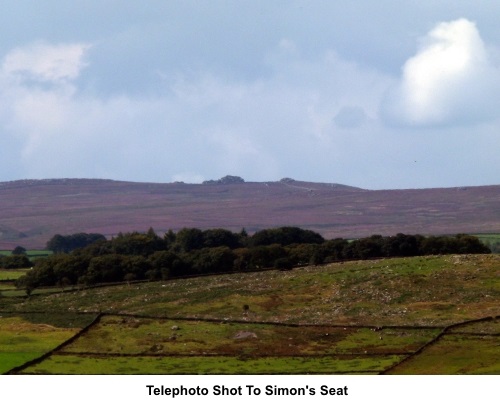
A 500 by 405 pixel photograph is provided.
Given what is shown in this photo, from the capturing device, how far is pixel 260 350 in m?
82.2

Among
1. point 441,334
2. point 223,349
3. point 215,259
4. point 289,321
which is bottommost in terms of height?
point 223,349

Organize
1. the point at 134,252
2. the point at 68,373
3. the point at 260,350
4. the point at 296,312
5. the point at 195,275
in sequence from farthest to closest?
the point at 134,252, the point at 195,275, the point at 296,312, the point at 260,350, the point at 68,373

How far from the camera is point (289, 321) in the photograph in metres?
94.4

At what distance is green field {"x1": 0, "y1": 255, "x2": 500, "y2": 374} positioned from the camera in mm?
76000

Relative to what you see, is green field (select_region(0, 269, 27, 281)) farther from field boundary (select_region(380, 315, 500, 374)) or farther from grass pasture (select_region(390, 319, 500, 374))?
grass pasture (select_region(390, 319, 500, 374))

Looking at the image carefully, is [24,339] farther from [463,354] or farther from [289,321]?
[463,354]

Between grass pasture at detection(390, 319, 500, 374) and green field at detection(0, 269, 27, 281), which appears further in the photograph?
green field at detection(0, 269, 27, 281)

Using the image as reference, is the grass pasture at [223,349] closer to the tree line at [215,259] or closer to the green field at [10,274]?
the tree line at [215,259]

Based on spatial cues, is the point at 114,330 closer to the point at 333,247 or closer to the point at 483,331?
the point at 483,331

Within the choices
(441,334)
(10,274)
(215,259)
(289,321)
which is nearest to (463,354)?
(441,334)

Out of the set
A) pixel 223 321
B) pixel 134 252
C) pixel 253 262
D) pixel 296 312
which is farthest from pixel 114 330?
pixel 134 252

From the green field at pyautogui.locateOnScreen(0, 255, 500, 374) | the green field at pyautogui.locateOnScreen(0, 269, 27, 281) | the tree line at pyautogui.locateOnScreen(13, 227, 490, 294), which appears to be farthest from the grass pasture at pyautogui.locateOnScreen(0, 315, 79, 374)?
the green field at pyautogui.locateOnScreen(0, 269, 27, 281)

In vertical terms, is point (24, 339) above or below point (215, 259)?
below

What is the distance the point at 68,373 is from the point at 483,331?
3095 cm
